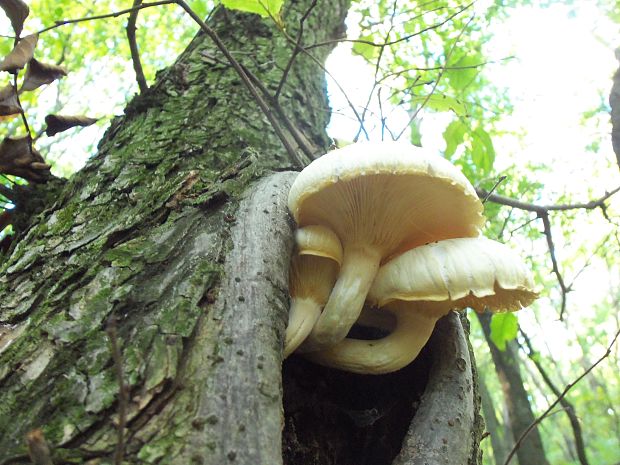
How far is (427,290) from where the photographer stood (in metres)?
1.57

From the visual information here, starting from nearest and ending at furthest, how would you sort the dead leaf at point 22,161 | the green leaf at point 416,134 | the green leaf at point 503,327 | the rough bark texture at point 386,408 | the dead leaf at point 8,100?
the rough bark texture at point 386,408 → the dead leaf at point 8,100 → the dead leaf at point 22,161 → the green leaf at point 503,327 → the green leaf at point 416,134

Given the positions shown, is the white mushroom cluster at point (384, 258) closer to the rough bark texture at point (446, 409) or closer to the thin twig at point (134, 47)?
the rough bark texture at point (446, 409)

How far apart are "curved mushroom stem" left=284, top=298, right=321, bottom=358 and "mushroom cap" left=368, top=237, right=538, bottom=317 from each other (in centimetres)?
24

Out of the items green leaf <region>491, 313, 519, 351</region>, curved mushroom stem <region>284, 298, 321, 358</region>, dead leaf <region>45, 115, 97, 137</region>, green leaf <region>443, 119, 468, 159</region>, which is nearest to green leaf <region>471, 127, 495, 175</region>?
green leaf <region>443, 119, 468, 159</region>

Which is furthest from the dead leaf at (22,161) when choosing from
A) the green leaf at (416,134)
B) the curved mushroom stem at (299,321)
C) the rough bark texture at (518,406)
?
the rough bark texture at (518,406)

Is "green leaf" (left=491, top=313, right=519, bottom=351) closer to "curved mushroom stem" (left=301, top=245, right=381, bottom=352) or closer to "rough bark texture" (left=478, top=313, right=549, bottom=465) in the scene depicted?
"curved mushroom stem" (left=301, top=245, right=381, bottom=352)

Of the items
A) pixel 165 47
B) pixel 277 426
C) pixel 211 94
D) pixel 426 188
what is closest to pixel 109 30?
pixel 165 47

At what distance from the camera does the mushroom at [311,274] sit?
5.39 feet

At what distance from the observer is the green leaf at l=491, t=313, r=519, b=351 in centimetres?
281

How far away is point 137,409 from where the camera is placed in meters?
1.00

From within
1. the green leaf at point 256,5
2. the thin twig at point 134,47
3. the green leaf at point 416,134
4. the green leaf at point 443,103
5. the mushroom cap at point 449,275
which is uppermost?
the green leaf at point 416,134

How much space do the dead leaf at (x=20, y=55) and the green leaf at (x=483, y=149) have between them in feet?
7.10

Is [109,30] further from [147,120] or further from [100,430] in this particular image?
[100,430]

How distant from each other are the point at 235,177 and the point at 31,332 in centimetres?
90
